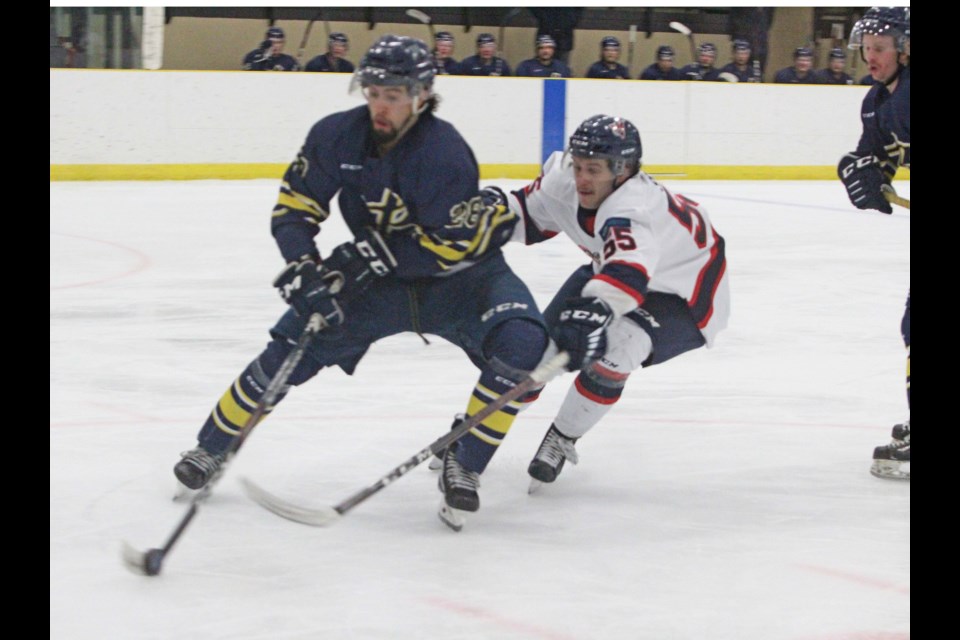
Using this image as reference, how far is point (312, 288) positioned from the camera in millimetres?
2596

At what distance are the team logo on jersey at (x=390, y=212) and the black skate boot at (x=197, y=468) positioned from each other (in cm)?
57

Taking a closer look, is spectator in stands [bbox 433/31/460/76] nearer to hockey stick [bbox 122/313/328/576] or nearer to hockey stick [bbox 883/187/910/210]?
hockey stick [bbox 883/187/910/210]

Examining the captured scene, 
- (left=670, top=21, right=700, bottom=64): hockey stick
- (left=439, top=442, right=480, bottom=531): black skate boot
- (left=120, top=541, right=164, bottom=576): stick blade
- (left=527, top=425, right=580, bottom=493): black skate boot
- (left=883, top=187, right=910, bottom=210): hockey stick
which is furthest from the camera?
(left=670, top=21, right=700, bottom=64): hockey stick

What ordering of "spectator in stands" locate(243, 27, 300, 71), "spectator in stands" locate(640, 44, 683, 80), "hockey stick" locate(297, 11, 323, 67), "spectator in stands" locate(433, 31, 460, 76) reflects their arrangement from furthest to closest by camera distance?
1. "hockey stick" locate(297, 11, 323, 67)
2. "spectator in stands" locate(640, 44, 683, 80)
3. "spectator in stands" locate(433, 31, 460, 76)
4. "spectator in stands" locate(243, 27, 300, 71)

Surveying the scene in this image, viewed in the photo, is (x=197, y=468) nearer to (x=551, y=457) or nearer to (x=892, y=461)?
(x=551, y=457)

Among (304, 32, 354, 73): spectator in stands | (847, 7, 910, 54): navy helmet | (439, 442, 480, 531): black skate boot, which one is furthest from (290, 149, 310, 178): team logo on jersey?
(304, 32, 354, 73): spectator in stands

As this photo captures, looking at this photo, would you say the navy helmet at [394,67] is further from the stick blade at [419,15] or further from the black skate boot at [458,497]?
the stick blade at [419,15]

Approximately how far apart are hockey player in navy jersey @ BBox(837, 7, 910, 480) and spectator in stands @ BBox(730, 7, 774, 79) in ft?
27.9

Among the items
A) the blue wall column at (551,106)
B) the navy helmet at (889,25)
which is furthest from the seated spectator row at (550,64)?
the navy helmet at (889,25)

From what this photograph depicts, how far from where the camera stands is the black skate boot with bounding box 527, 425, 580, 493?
289 centimetres

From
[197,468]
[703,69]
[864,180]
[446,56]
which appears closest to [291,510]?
[197,468]

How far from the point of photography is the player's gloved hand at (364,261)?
8.61 feet

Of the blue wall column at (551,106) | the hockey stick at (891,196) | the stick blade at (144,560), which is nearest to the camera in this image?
the stick blade at (144,560)
